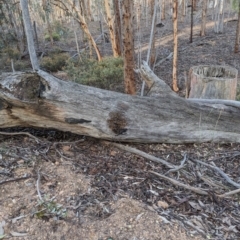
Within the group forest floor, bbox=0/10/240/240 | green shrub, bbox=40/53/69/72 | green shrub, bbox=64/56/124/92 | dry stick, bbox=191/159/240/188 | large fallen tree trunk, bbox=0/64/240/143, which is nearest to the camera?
forest floor, bbox=0/10/240/240

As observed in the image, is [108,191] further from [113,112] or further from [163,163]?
[113,112]

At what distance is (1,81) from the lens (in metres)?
2.41

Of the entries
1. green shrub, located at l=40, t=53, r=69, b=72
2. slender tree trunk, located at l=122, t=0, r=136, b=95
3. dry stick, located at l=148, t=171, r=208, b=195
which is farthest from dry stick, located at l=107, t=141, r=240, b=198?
green shrub, located at l=40, t=53, r=69, b=72

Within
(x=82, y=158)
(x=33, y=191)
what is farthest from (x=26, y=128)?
(x=33, y=191)

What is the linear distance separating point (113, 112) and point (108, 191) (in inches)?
33.1

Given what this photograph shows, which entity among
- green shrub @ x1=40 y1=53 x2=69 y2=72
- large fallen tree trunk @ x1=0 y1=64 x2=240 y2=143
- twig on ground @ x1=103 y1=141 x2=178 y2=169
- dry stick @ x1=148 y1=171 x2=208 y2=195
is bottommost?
green shrub @ x1=40 y1=53 x2=69 y2=72

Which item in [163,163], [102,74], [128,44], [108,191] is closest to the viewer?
[108,191]

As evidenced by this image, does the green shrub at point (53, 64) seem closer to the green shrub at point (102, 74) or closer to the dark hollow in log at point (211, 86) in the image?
the green shrub at point (102, 74)

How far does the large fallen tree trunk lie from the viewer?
240 cm

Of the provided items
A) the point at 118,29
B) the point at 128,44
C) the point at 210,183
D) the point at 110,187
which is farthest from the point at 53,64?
the point at 210,183

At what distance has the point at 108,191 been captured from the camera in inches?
80.4

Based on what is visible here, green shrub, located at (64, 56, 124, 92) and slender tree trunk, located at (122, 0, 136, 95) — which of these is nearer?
slender tree trunk, located at (122, 0, 136, 95)

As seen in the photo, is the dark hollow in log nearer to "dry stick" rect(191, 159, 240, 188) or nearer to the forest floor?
the forest floor

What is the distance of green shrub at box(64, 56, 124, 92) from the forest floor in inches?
216
